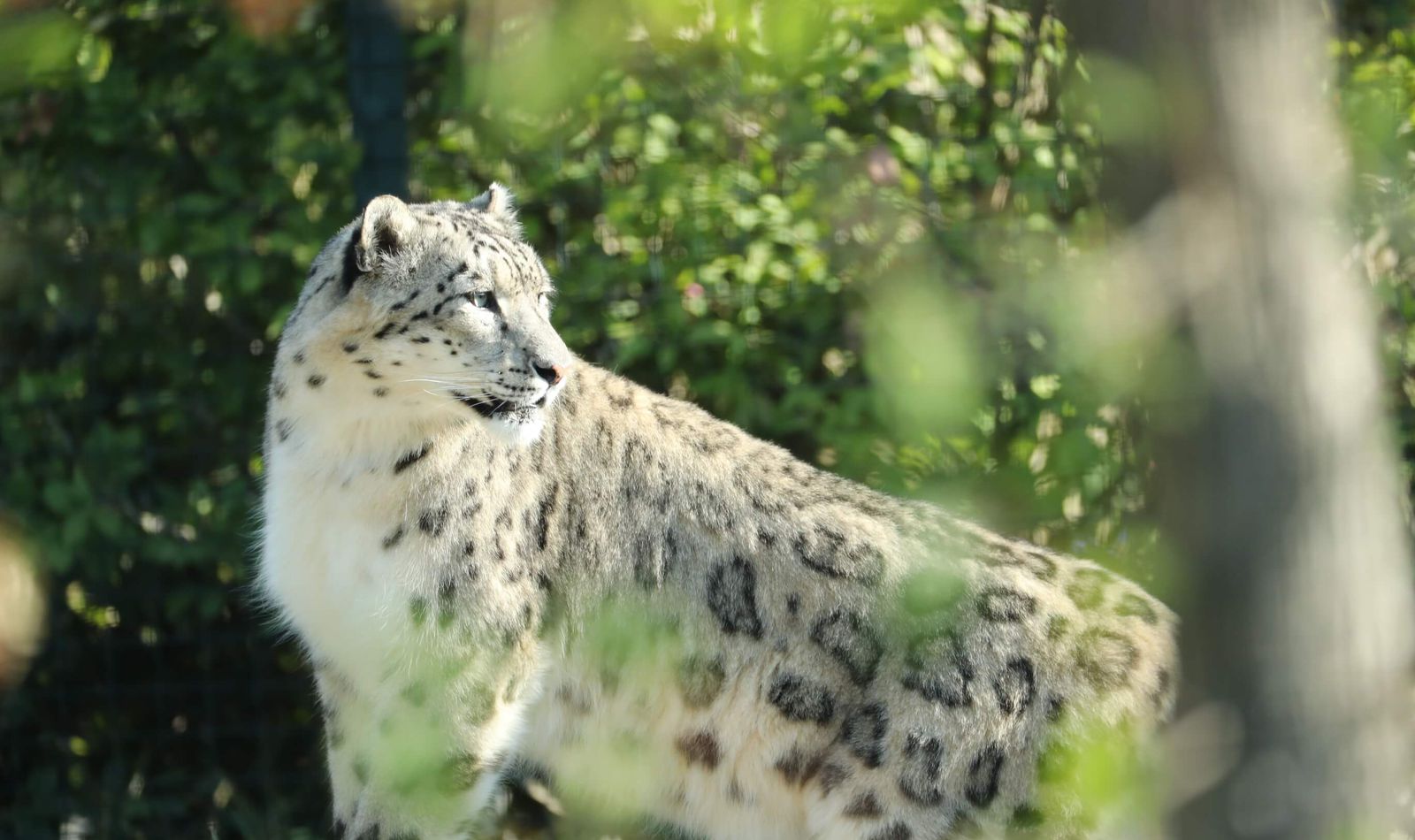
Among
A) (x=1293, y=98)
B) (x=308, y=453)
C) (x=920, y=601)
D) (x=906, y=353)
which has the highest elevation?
(x=1293, y=98)

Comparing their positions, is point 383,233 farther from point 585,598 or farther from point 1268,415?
point 1268,415

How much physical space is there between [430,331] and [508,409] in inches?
11.3

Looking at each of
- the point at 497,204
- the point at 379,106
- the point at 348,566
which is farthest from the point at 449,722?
the point at 379,106

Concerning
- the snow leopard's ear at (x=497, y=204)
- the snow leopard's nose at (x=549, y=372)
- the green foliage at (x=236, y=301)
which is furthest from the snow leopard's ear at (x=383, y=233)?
the green foliage at (x=236, y=301)

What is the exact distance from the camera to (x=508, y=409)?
391cm

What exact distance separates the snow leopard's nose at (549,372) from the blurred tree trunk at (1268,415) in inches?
106

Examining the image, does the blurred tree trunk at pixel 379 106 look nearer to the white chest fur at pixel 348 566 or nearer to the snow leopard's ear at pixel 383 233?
the snow leopard's ear at pixel 383 233

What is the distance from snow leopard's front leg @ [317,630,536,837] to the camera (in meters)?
3.93

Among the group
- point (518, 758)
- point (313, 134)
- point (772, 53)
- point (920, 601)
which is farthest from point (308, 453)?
point (772, 53)

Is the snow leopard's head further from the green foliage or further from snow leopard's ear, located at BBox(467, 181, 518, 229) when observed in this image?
the green foliage

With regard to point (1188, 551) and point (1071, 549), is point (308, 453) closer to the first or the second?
point (1071, 549)

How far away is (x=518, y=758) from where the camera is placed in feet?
14.4

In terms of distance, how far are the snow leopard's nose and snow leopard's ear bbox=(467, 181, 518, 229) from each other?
0.68 metres

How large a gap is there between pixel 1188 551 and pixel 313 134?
4.85m
